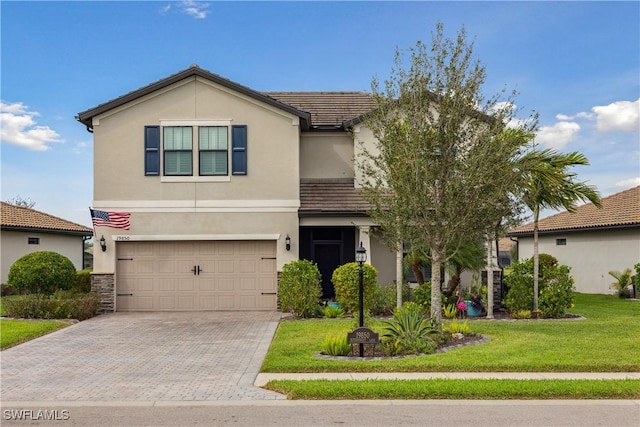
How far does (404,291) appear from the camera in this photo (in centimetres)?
1673

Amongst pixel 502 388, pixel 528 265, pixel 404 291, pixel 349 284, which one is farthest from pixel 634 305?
pixel 502 388

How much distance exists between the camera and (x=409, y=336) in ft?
36.4

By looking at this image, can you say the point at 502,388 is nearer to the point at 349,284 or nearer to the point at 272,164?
the point at 349,284

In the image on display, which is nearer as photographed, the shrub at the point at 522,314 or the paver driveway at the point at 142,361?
the paver driveway at the point at 142,361

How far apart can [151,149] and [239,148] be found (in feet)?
9.01

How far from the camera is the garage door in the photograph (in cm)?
1816

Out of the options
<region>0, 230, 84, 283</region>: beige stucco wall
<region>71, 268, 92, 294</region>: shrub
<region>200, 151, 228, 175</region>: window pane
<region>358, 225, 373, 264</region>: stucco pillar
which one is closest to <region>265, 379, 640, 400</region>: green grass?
<region>358, 225, 373, 264</region>: stucco pillar

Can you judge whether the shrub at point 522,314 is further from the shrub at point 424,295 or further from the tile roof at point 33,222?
the tile roof at point 33,222

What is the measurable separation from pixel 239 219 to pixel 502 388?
36.9 ft

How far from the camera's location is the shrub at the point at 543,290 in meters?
15.9

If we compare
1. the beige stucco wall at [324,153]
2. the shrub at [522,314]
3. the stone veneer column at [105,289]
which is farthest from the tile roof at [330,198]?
the stone veneer column at [105,289]

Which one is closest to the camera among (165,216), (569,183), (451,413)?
(451,413)

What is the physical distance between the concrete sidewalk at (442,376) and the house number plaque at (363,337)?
108 cm

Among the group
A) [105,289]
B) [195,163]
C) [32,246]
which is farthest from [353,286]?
[32,246]
